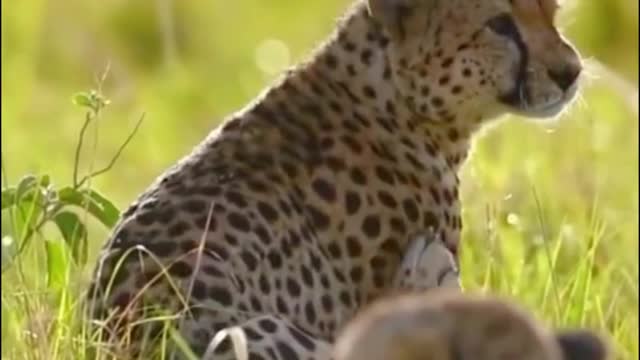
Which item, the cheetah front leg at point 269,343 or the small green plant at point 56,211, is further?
the small green plant at point 56,211

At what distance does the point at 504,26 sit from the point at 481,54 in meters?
0.09

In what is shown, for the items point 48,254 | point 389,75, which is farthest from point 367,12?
point 48,254

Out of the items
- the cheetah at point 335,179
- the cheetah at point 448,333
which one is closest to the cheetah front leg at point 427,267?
the cheetah at point 335,179

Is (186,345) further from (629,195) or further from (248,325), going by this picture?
(629,195)

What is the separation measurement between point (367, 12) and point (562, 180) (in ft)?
7.97

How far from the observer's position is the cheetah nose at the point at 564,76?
233 inches

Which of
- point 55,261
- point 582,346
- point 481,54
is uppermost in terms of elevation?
point 481,54

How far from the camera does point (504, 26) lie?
5910 mm

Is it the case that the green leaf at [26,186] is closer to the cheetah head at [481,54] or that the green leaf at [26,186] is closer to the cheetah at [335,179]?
the cheetah at [335,179]

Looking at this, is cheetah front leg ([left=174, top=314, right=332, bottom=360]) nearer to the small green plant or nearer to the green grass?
the green grass

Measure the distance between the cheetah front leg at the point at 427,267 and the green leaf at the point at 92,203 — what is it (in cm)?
59

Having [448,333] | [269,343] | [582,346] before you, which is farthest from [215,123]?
[448,333]

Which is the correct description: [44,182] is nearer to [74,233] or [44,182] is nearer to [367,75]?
[74,233]

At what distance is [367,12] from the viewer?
6.04m
